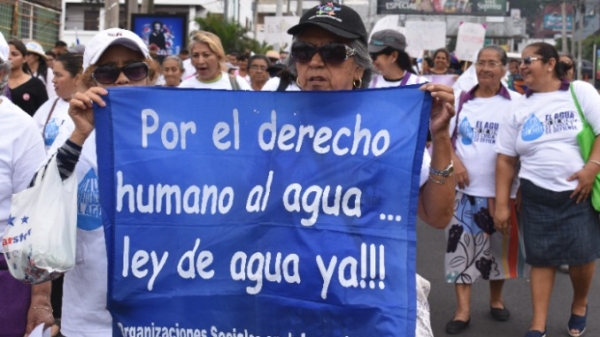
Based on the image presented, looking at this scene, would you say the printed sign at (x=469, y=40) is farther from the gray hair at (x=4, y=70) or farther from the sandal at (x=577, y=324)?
the gray hair at (x=4, y=70)

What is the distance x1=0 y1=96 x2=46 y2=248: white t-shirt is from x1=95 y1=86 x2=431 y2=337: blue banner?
0.52m

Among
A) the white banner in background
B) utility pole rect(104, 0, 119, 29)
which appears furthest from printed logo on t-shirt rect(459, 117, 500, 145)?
the white banner in background

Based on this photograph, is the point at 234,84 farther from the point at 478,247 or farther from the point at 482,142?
the point at 478,247

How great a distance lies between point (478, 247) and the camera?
6531mm

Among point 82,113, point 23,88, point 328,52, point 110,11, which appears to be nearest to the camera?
point 82,113

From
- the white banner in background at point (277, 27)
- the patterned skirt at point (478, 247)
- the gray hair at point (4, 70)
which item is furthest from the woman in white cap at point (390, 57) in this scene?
the white banner in background at point (277, 27)

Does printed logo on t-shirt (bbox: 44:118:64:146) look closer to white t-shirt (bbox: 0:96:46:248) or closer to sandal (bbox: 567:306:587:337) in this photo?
white t-shirt (bbox: 0:96:46:248)

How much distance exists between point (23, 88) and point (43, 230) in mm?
6135

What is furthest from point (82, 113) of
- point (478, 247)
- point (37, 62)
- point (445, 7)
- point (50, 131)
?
point (445, 7)

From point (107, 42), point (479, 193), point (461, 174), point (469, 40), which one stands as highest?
point (469, 40)

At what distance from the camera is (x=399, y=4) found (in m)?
66.1

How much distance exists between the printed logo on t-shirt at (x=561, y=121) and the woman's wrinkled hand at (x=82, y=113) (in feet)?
12.1

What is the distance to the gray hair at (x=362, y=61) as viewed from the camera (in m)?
3.10

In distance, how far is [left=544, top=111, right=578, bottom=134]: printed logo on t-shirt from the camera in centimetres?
586
